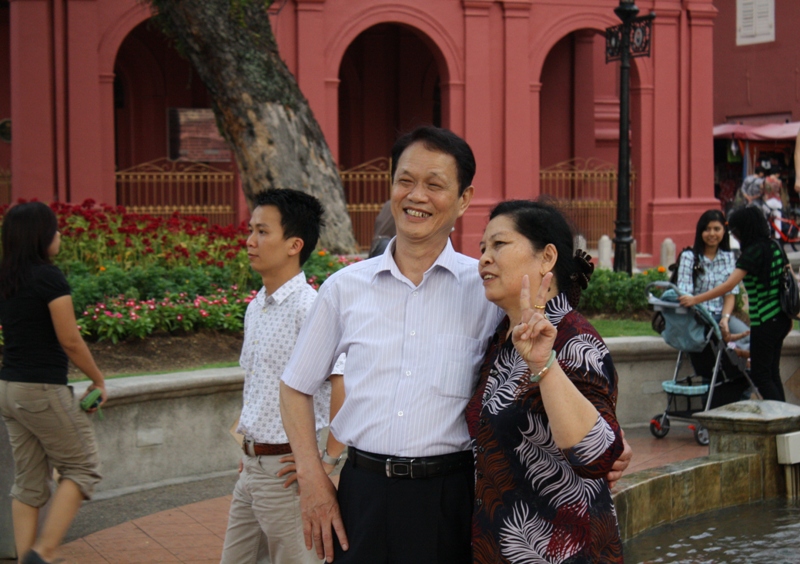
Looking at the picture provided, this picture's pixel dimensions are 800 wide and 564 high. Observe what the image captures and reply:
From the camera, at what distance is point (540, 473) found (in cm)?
286

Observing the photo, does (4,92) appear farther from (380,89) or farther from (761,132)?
(761,132)

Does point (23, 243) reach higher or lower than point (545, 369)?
higher

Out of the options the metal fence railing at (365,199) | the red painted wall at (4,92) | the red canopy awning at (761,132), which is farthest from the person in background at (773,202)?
the red painted wall at (4,92)

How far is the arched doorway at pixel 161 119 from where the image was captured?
20.8 meters

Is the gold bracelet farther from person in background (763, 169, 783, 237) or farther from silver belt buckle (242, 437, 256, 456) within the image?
person in background (763, 169, 783, 237)

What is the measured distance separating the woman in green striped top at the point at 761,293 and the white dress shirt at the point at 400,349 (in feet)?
16.9

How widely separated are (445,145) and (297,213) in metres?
1.18

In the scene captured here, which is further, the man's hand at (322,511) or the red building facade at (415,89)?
the red building facade at (415,89)

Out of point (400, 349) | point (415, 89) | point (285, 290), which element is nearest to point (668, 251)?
point (415, 89)

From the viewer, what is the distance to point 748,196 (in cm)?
2188

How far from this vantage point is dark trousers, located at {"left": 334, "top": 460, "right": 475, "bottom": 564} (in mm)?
3025

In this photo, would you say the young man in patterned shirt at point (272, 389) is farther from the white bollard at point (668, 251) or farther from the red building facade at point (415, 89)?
the white bollard at point (668, 251)

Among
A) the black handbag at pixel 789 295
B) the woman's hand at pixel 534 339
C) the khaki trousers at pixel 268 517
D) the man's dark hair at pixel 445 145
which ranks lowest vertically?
the khaki trousers at pixel 268 517

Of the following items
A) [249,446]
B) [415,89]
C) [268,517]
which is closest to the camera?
[268,517]
